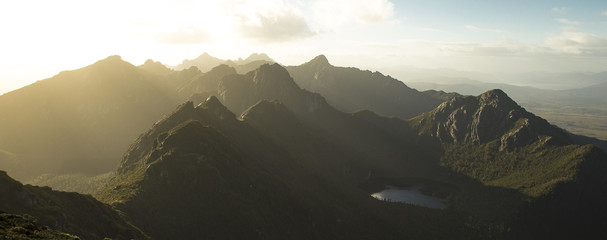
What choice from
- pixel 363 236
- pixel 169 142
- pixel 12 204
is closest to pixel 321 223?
pixel 363 236

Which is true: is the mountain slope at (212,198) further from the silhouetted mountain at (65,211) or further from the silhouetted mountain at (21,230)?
the silhouetted mountain at (21,230)

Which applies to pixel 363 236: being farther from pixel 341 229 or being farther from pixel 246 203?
pixel 246 203

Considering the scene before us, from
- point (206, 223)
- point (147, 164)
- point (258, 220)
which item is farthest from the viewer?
point (147, 164)

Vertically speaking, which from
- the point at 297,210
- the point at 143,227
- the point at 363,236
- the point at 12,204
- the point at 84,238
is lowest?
the point at 363,236

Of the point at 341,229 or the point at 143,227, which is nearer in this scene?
the point at 143,227

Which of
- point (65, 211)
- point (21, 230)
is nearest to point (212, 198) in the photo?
point (65, 211)

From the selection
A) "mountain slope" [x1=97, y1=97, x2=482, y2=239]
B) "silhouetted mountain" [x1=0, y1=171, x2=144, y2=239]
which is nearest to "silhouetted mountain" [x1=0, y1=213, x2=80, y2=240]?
"silhouetted mountain" [x1=0, y1=171, x2=144, y2=239]

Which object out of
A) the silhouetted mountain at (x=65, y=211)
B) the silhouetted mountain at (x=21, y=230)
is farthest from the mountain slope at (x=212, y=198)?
the silhouetted mountain at (x=21, y=230)

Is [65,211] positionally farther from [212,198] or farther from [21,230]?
[212,198]
